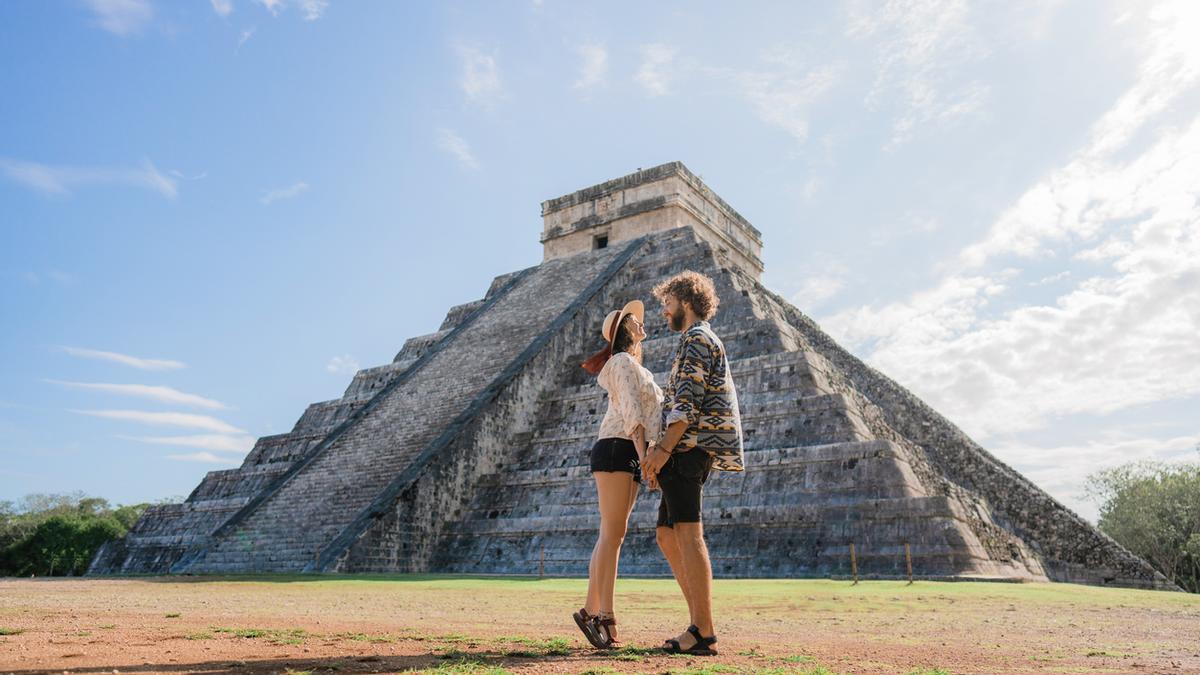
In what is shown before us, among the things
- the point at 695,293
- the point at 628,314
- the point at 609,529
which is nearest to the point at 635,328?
the point at 628,314

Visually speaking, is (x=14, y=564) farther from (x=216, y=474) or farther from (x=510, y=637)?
(x=510, y=637)

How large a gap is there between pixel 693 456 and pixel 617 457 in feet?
1.18

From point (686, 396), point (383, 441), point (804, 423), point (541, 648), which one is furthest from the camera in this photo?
point (383, 441)

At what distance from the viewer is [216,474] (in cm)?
1814

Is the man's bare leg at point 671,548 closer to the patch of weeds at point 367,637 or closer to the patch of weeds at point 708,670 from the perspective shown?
the patch of weeds at point 708,670

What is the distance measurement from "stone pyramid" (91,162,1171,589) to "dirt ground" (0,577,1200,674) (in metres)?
1.74

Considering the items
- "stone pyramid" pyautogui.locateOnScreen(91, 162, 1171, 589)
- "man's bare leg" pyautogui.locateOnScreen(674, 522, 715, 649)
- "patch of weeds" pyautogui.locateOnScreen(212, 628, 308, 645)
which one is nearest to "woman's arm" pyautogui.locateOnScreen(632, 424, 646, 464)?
"man's bare leg" pyautogui.locateOnScreen(674, 522, 715, 649)

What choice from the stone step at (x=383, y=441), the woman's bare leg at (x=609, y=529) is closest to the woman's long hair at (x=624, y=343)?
the woman's bare leg at (x=609, y=529)

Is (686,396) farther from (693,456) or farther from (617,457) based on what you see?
(617,457)

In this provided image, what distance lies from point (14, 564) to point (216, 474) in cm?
1883

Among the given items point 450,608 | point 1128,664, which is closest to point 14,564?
point 450,608

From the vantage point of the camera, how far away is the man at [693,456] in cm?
351

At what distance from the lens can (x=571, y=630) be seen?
4.68 metres

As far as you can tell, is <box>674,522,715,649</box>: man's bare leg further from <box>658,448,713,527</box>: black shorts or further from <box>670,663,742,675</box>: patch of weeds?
<box>670,663,742,675</box>: patch of weeds
